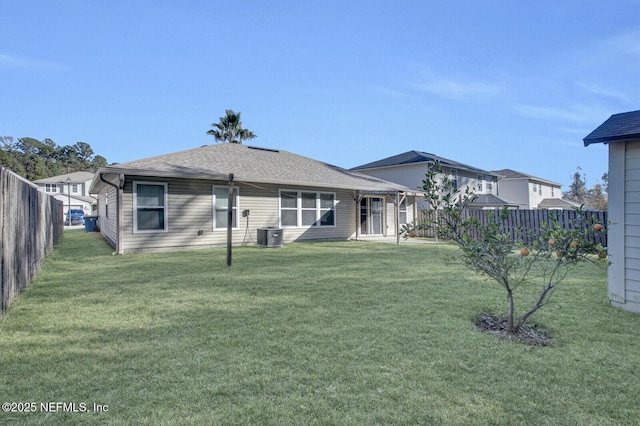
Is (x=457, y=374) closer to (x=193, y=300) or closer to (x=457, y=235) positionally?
(x=457, y=235)

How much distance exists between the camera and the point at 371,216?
50.3ft


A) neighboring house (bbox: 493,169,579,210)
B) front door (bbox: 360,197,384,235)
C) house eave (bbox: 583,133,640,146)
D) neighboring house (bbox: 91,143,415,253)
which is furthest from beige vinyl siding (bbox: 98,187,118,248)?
neighboring house (bbox: 493,169,579,210)

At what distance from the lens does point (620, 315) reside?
13.0 ft

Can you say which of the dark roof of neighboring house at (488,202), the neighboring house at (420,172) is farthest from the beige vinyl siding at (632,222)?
the dark roof of neighboring house at (488,202)

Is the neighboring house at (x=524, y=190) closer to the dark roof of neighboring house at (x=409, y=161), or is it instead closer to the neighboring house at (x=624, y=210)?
the dark roof of neighboring house at (x=409, y=161)

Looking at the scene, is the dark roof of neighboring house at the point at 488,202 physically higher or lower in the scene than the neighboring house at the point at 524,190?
lower

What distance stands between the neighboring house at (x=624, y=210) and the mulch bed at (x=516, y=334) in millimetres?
1644

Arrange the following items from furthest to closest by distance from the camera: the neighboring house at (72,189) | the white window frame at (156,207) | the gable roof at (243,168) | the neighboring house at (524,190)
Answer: the neighboring house at (72,189) < the neighboring house at (524,190) < the gable roof at (243,168) < the white window frame at (156,207)

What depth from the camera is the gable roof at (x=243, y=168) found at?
9.85 metres

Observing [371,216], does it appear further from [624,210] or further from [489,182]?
[489,182]

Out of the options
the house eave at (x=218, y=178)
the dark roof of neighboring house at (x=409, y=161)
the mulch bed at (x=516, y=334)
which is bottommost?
the mulch bed at (x=516, y=334)

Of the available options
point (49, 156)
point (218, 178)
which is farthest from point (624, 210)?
point (49, 156)

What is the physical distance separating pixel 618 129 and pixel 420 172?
52.3 ft

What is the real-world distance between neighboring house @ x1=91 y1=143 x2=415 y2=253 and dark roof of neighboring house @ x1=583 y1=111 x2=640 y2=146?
8710 mm
